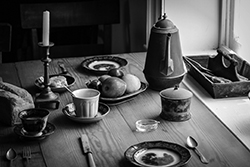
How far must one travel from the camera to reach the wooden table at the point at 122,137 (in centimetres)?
142

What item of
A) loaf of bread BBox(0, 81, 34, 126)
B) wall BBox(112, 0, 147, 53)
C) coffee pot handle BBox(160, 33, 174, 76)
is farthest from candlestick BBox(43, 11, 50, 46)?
wall BBox(112, 0, 147, 53)

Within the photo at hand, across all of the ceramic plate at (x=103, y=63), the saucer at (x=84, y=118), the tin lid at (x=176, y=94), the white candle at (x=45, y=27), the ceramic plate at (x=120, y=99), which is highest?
the white candle at (x=45, y=27)

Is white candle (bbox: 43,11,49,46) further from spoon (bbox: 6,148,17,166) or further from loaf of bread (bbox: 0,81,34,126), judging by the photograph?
spoon (bbox: 6,148,17,166)

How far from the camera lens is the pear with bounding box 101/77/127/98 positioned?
1.80m

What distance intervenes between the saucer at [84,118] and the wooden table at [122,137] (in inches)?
0.8

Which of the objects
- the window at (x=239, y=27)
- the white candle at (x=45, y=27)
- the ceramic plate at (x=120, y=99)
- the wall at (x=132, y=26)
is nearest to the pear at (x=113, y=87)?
Result: the ceramic plate at (x=120, y=99)

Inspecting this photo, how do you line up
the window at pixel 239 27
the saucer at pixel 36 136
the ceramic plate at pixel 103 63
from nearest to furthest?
1. the saucer at pixel 36 136
2. the ceramic plate at pixel 103 63
3. the window at pixel 239 27

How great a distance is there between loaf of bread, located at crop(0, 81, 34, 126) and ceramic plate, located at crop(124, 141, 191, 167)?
437 millimetres

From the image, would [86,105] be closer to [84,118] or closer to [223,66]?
[84,118]

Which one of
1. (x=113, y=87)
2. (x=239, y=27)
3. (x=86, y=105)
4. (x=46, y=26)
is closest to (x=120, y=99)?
(x=113, y=87)

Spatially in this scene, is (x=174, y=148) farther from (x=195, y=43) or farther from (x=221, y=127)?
(x=195, y=43)

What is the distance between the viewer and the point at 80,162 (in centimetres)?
141

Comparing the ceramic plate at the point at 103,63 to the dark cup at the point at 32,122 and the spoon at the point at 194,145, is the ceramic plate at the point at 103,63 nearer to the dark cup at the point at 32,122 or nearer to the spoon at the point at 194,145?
the dark cup at the point at 32,122

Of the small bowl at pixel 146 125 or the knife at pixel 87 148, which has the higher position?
the small bowl at pixel 146 125
